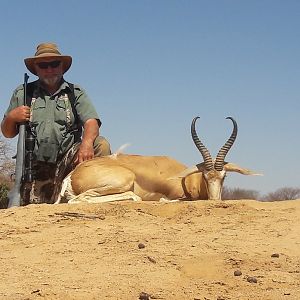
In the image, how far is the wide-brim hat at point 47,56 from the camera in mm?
8594

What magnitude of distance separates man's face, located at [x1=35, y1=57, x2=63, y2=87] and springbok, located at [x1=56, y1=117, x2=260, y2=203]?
1220 millimetres

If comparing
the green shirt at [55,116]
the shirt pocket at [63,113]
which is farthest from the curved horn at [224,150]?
the shirt pocket at [63,113]

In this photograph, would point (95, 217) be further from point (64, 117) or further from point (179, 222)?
point (64, 117)

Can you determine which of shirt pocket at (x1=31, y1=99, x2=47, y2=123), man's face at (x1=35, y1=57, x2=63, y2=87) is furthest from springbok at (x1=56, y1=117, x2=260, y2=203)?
man's face at (x1=35, y1=57, x2=63, y2=87)

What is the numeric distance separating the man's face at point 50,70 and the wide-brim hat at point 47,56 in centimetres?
6

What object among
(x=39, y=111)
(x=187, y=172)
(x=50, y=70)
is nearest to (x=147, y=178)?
(x=187, y=172)

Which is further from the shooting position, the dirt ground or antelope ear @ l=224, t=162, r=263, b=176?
antelope ear @ l=224, t=162, r=263, b=176

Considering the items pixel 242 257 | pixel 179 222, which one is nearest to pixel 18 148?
pixel 179 222

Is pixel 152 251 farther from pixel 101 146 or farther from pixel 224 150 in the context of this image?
pixel 224 150

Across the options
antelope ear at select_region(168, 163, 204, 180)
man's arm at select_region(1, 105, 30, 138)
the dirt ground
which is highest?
man's arm at select_region(1, 105, 30, 138)

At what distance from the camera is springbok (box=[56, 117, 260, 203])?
8039mm

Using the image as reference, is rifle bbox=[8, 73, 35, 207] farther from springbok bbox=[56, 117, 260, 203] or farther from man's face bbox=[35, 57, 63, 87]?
springbok bbox=[56, 117, 260, 203]

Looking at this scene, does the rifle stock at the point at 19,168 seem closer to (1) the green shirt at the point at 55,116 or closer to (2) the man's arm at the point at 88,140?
(1) the green shirt at the point at 55,116

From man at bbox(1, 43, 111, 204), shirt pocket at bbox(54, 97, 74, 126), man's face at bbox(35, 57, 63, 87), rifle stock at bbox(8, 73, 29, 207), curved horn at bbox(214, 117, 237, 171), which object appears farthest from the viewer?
curved horn at bbox(214, 117, 237, 171)
